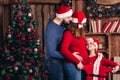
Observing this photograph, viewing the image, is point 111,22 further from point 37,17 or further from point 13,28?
point 13,28

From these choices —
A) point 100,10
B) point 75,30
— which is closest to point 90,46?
point 75,30

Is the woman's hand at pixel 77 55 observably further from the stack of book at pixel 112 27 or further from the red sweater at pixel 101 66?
the stack of book at pixel 112 27

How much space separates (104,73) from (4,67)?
66.4 inches

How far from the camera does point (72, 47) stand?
5457 mm

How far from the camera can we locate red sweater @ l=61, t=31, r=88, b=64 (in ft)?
17.4

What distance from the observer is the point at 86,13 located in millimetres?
7332

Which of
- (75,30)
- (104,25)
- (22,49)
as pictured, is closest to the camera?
(75,30)

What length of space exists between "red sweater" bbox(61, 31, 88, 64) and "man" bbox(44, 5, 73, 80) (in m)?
0.09

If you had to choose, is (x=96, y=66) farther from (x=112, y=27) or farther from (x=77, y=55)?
(x=112, y=27)

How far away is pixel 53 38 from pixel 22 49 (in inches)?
40.4

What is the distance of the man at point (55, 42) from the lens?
527cm

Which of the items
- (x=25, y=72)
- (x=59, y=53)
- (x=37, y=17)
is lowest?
(x=25, y=72)

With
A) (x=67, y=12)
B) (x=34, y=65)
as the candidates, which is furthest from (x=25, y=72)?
(x=67, y=12)

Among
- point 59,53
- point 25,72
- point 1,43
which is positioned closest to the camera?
point 59,53
